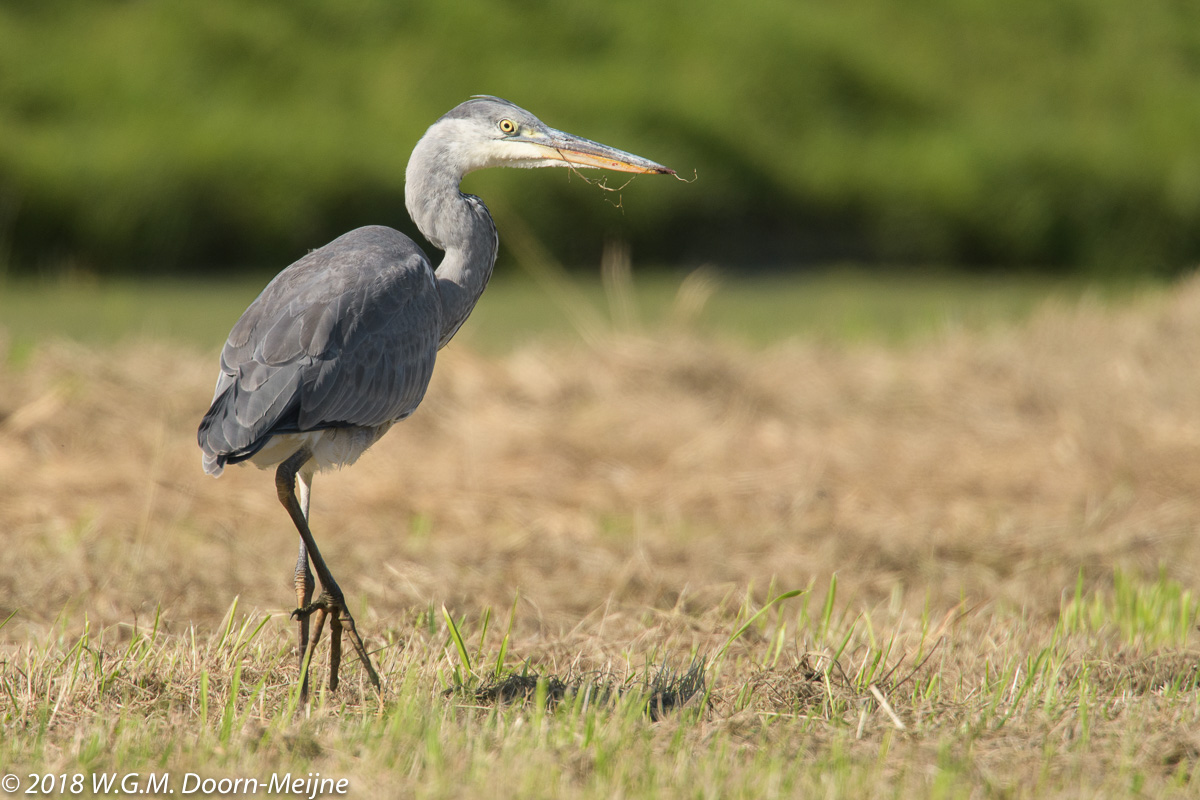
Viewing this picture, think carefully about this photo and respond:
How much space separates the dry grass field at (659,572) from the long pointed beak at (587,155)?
4.74ft

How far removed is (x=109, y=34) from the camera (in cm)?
1404

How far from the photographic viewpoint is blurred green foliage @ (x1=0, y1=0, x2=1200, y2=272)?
1237 centimetres

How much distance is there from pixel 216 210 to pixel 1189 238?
11.5m

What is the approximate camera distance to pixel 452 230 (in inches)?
162

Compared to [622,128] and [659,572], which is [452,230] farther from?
[622,128]

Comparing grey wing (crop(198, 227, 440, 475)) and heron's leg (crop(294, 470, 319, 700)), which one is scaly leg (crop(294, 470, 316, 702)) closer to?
heron's leg (crop(294, 470, 319, 700))

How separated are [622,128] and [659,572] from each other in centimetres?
930

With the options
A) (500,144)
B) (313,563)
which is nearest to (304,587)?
(313,563)

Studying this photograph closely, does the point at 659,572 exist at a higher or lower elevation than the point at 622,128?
lower

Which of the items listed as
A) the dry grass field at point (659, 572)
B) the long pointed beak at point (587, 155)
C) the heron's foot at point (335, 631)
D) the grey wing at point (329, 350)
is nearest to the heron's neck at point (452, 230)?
the grey wing at point (329, 350)

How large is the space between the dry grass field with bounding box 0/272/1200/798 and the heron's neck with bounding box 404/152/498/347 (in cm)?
105

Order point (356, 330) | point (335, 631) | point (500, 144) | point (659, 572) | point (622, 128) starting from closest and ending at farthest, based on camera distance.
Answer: point (335, 631) < point (356, 330) < point (500, 144) < point (659, 572) < point (622, 128)

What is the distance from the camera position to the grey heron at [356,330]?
3580 mm

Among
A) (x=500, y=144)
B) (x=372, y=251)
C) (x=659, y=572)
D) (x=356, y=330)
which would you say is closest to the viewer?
(x=356, y=330)
